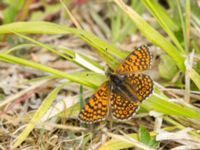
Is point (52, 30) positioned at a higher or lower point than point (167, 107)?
higher

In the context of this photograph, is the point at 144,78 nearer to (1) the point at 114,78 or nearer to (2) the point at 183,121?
(1) the point at 114,78

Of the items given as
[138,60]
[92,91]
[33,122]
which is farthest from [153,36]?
[33,122]

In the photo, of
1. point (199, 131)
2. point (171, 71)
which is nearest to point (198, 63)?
point (171, 71)

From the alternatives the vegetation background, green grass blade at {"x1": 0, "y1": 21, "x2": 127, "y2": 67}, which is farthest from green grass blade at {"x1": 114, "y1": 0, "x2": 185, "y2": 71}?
green grass blade at {"x1": 0, "y1": 21, "x2": 127, "y2": 67}

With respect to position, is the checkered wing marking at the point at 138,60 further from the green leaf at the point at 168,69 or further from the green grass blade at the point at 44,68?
the green leaf at the point at 168,69

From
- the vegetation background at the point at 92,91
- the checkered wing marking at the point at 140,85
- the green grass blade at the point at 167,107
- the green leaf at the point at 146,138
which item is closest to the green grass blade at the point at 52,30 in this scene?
the vegetation background at the point at 92,91

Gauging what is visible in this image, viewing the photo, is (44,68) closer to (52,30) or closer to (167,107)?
(52,30)

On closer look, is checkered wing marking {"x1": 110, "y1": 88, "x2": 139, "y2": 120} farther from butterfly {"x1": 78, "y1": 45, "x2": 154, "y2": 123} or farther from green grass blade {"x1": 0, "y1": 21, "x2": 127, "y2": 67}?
green grass blade {"x1": 0, "y1": 21, "x2": 127, "y2": 67}
